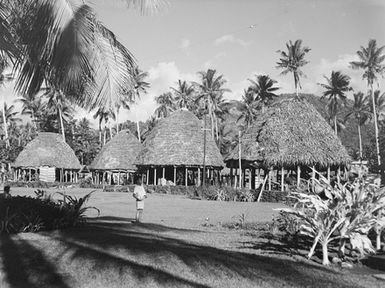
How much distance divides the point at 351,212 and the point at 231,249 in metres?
2.28

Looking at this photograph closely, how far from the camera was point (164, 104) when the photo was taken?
233ft

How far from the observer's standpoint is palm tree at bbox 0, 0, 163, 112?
22.6 ft

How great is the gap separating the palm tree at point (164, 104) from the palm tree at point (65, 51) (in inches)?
2467

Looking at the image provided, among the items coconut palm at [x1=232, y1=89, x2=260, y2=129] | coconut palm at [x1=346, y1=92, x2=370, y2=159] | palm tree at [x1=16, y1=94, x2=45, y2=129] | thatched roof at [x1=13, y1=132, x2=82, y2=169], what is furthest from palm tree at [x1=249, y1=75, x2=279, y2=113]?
palm tree at [x1=16, y1=94, x2=45, y2=129]

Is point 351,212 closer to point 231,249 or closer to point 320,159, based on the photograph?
point 231,249

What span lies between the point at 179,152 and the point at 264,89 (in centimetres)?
2095

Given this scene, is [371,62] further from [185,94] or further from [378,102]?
[185,94]

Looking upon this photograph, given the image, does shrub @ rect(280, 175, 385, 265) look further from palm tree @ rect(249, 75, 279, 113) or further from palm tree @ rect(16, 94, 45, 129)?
palm tree @ rect(16, 94, 45, 129)

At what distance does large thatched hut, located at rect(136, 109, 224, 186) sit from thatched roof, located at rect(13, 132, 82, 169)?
12571 millimetres

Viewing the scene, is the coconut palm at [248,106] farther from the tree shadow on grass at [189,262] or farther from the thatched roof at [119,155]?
the tree shadow on grass at [189,262]

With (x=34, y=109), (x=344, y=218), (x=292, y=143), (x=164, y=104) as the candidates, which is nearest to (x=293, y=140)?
(x=292, y=143)

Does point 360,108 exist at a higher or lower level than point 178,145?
higher

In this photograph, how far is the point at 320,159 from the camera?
2788cm

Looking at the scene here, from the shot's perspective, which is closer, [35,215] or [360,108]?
[35,215]
